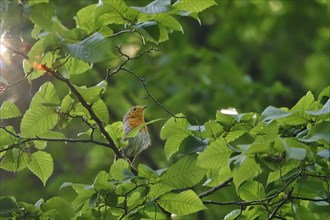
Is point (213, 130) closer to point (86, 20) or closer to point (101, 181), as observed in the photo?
point (101, 181)

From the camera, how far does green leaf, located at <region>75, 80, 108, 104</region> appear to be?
11.0ft

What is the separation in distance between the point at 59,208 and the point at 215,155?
2.56ft

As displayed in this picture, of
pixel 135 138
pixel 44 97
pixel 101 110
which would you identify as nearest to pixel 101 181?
pixel 101 110

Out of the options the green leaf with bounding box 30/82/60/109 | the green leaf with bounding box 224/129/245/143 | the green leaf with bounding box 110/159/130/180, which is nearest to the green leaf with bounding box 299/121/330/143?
the green leaf with bounding box 224/129/245/143

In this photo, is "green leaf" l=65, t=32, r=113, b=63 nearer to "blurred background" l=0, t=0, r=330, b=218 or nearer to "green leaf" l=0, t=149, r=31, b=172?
"green leaf" l=0, t=149, r=31, b=172

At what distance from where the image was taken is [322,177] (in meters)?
3.36

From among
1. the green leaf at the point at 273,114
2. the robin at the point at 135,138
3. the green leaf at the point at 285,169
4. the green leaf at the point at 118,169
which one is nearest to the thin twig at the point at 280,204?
the green leaf at the point at 285,169

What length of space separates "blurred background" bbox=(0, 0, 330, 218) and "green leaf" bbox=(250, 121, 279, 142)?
7.92 feet

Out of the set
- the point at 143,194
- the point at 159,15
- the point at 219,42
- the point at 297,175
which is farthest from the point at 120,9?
the point at 219,42

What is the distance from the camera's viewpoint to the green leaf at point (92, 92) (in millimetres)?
3338

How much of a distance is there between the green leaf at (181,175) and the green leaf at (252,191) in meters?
0.42

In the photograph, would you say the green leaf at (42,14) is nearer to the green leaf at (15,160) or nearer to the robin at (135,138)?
the green leaf at (15,160)

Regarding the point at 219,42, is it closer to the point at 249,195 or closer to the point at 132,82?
the point at 132,82

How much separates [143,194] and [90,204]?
0.79ft
